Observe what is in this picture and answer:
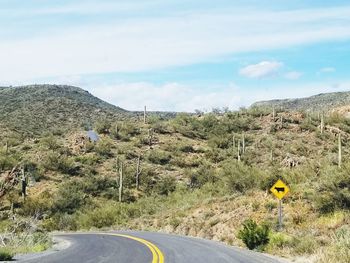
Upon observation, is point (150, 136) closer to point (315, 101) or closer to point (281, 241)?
point (281, 241)

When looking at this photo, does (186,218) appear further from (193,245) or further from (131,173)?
(131,173)

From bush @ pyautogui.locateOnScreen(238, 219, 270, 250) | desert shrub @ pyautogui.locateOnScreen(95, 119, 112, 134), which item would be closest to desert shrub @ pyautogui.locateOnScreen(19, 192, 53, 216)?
desert shrub @ pyautogui.locateOnScreen(95, 119, 112, 134)

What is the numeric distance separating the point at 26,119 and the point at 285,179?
7696cm

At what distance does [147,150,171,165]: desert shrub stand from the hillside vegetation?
0.43 ft

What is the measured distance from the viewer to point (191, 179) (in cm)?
5897

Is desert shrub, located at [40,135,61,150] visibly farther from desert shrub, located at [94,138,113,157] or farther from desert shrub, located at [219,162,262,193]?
desert shrub, located at [219,162,262,193]

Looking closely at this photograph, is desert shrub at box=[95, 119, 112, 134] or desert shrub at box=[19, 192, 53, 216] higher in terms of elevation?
desert shrub at box=[95, 119, 112, 134]

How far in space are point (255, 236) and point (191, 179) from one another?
37280mm

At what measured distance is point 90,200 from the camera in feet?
174

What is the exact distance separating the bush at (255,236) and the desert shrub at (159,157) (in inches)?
1741

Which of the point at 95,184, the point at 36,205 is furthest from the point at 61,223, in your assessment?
the point at 95,184

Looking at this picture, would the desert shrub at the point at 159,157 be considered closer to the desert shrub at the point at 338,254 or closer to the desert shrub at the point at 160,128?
the desert shrub at the point at 160,128

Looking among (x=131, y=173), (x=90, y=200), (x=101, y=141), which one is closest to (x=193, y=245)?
(x=90, y=200)

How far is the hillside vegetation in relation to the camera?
24828 millimetres
